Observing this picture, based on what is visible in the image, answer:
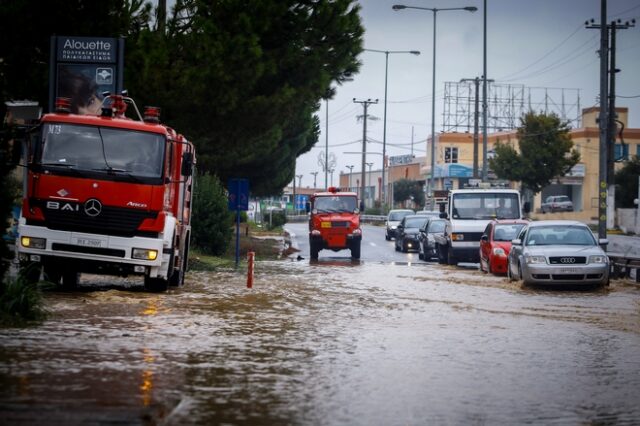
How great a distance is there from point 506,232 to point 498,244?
2.05 ft

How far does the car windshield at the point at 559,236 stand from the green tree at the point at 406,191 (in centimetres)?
9109

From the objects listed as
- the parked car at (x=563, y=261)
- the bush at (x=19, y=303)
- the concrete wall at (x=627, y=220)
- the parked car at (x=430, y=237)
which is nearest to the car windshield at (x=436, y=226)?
the parked car at (x=430, y=237)

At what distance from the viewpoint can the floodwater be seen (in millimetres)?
8703

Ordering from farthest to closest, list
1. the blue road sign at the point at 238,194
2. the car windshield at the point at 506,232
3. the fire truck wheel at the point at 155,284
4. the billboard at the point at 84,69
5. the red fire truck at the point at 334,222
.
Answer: the red fire truck at the point at 334,222 → the car windshield at the point at 506,232 → the blue road sign at the point at 238,194 → the billboard at the point at 84,69 → the fire truck wheel at the point at 155,284

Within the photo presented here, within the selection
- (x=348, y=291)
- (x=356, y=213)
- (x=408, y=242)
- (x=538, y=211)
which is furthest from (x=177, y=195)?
(x=538, y=211)

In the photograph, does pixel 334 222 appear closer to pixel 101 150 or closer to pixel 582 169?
pixel 101 150

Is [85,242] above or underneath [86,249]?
above

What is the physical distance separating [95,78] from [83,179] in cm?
623

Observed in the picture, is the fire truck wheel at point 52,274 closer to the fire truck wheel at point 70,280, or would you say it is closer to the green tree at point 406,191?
the fire truck wheel at point 70,280

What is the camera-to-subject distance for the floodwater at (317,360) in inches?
343

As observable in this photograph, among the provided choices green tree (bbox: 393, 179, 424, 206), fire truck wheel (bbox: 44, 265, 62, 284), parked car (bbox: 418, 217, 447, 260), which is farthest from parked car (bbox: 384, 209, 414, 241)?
green tree (bbox: 393, 179, 424, 206)

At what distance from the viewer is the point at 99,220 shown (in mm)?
17984

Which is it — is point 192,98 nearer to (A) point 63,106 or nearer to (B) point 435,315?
(A) point 63,106

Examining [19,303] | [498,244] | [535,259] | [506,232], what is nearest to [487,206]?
[506,232]
